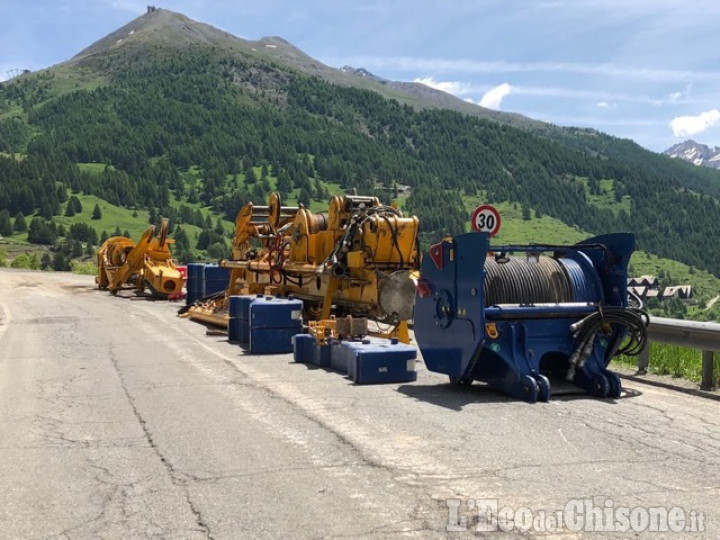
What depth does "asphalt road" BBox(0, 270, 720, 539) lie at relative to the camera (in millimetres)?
5309

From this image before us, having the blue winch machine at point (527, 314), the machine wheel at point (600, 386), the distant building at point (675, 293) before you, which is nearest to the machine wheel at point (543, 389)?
the blue winch machine at point (527, 314)

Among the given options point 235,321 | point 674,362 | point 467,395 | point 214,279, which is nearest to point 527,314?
point 467,395

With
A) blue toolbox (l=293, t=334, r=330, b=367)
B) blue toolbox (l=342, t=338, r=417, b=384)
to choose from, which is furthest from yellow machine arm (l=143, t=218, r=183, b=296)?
blue toolbox (l=342, t=338, r=417, b=384)

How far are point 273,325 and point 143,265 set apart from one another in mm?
20418

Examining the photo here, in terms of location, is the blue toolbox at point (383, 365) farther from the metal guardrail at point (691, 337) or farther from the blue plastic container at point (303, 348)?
the metal guardrail at point (691, 337)

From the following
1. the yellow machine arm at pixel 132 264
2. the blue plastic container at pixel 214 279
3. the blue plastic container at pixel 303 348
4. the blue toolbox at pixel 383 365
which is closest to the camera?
the blue toolbox at pixel 383 365

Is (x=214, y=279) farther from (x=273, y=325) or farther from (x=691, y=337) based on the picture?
(x=691, y=337)

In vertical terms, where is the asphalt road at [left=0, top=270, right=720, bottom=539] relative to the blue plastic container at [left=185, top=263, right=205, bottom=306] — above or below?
below

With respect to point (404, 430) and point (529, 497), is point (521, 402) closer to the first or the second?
point (404, 430)

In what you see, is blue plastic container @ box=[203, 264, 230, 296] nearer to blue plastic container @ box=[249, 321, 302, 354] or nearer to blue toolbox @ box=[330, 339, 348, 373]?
blue plastic container @ box=[249, 321, 302, 354]

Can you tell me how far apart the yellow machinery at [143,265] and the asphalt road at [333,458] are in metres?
20.1

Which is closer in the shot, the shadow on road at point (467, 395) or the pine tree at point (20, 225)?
the shadow on road at point (467, 395)

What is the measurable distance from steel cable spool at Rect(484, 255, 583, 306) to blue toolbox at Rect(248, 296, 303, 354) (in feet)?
17.4

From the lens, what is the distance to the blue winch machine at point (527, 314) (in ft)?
30.6
